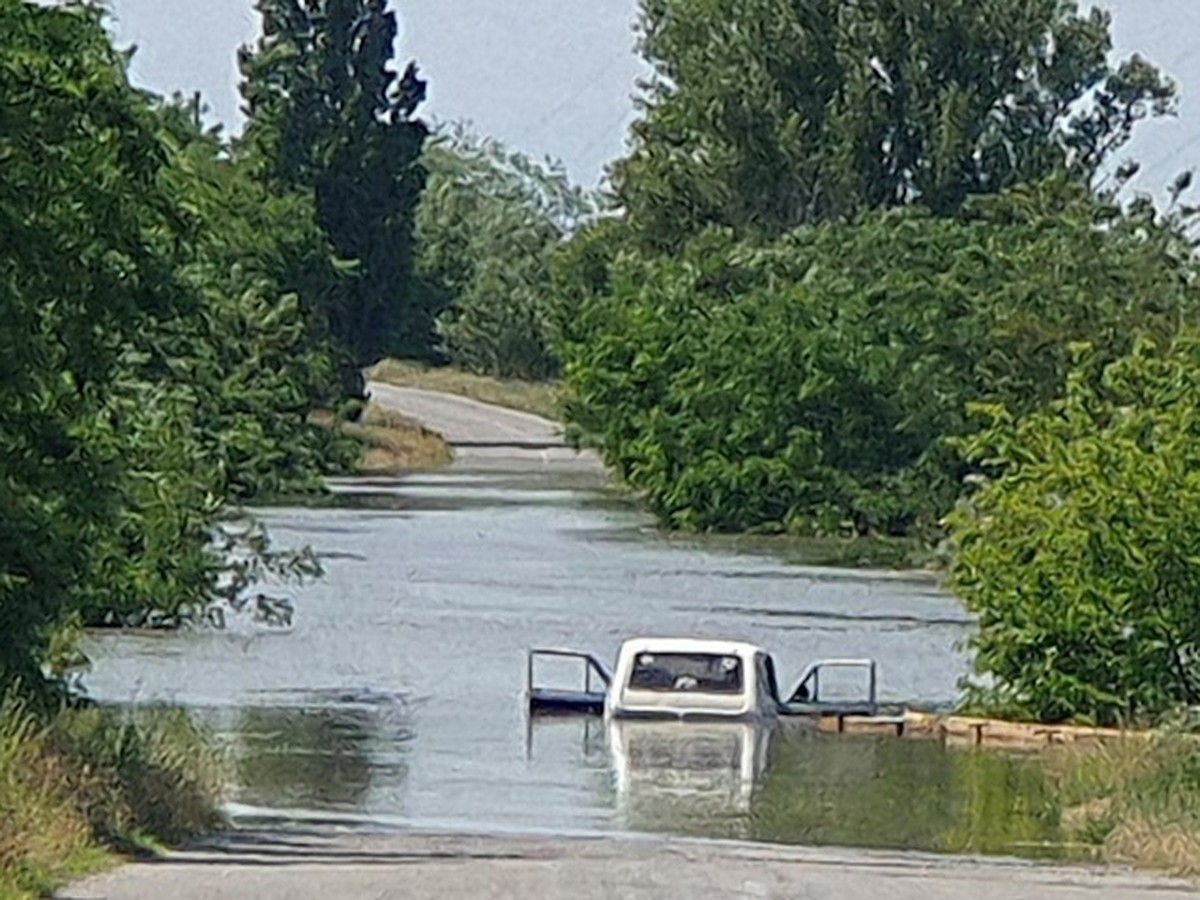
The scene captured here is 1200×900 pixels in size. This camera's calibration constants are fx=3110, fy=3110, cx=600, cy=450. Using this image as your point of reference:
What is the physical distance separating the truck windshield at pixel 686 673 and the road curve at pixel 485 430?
212 ft

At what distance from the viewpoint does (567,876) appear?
15.2 meters

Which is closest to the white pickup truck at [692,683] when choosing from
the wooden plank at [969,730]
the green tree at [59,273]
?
the wooden plank at [969,730]

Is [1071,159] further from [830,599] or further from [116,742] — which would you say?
[116,742]

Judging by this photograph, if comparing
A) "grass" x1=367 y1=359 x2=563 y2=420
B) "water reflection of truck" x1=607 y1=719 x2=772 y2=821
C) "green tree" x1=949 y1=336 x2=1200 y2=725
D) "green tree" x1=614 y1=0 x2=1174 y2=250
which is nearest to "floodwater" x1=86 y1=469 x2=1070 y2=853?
"water reflection of truck" x1=607 y1=719 x2=772 y2=821

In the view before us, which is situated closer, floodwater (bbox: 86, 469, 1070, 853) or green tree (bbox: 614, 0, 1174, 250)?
floodwater (bbox: 86, 469, 1070, 853)

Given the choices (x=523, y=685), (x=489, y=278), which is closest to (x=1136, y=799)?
(x=523, y=685)

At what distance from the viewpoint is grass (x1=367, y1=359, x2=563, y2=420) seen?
410 feet

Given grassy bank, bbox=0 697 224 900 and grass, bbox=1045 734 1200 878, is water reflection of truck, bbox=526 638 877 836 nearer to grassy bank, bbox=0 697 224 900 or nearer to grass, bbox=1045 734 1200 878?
grass, bbox=1045 734 1200 878

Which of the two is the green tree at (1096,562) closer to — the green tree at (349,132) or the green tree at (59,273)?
the green tree at (59,273)

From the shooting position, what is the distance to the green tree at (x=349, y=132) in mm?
95188

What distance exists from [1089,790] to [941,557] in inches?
1394

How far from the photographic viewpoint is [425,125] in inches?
3907

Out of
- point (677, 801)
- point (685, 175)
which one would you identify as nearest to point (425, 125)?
point (685, 175)

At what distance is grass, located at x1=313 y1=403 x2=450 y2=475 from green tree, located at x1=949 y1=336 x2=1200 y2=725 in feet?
195
